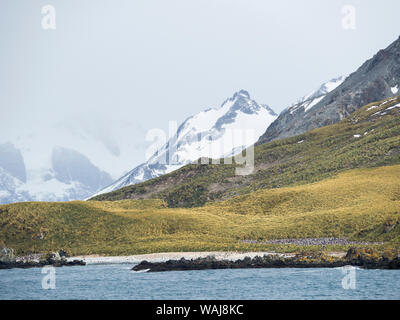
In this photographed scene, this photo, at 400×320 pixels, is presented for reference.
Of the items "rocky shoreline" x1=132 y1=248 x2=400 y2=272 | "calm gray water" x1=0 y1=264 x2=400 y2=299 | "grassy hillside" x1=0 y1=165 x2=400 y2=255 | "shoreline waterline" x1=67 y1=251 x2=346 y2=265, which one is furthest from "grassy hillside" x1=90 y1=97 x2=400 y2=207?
"calm gray water" x1=0 y1=264 x2=400 y2=299

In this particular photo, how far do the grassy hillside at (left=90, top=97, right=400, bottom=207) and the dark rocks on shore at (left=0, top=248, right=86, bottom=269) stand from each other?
212ft

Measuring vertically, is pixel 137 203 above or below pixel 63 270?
above

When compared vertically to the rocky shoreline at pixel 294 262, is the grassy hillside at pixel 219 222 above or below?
above

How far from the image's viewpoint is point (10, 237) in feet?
261

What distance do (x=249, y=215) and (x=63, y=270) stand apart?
4064cm

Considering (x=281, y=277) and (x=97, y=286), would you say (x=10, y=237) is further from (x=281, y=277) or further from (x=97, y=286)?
(x=281, y=277)

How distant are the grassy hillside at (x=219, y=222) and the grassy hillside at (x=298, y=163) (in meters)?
26.6

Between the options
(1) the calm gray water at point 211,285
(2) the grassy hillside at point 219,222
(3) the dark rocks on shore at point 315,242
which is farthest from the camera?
(2) the grassy hillside at point 219,222

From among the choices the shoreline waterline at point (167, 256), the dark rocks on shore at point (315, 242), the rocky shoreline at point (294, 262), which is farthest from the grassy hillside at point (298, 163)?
the rocky shoreline at point (294, 262)

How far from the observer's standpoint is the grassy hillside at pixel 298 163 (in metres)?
128

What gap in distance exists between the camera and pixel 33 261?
224ft

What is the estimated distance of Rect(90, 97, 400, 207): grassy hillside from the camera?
128 meters

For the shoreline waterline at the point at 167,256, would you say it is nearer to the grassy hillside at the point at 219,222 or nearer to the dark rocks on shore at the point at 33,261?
the grassy hillside at the point at 219,222
